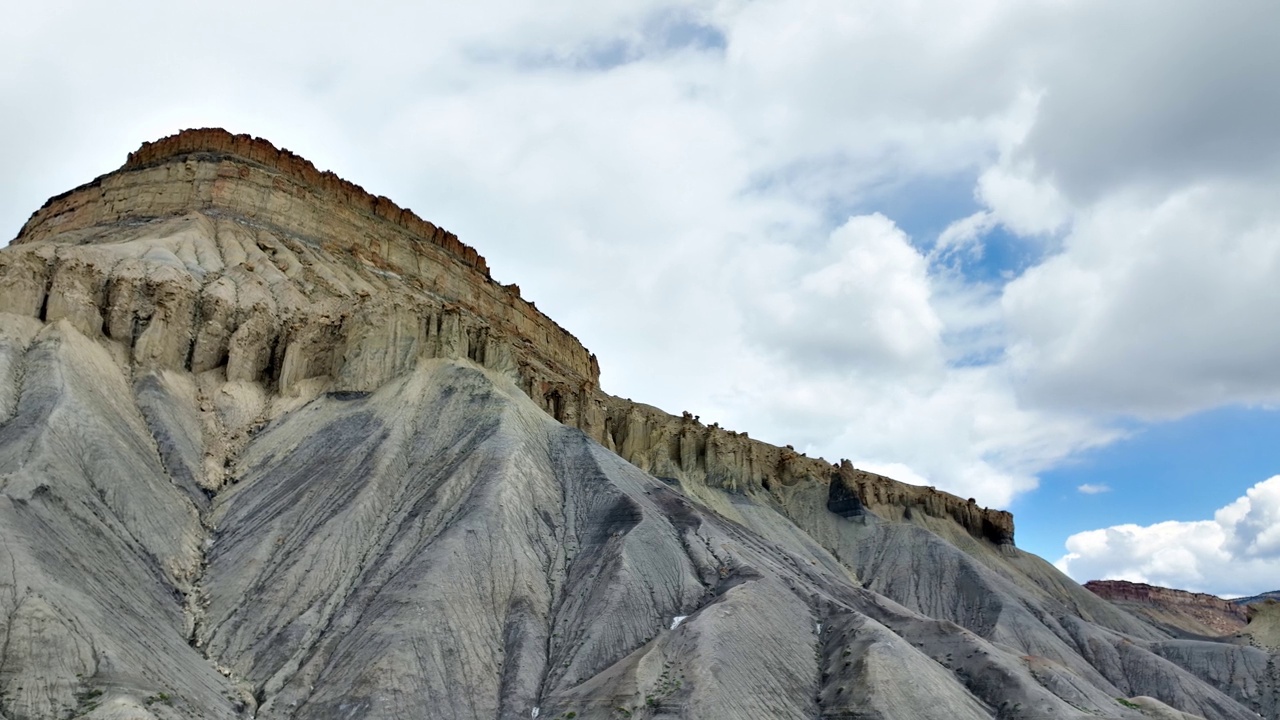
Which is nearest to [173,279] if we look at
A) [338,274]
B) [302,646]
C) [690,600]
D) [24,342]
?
[24,342]

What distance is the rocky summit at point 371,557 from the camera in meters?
27.8

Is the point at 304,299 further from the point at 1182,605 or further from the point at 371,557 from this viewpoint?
the point at 1182,605

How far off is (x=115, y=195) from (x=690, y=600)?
5620 cm

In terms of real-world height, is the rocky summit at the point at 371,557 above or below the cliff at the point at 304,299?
below

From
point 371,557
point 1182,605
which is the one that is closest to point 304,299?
point 371,557

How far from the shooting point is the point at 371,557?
34.6 m

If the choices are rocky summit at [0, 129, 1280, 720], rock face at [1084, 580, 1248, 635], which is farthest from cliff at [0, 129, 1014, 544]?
rock face at [1084, 580, 1248, 635]

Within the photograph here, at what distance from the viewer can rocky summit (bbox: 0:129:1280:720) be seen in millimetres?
27844

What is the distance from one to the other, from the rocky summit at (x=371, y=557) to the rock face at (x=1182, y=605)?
55.0 meters

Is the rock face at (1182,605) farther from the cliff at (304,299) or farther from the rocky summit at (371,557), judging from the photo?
the rocky summit at (371,557)

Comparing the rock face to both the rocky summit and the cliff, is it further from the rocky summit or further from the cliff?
the rocky summit

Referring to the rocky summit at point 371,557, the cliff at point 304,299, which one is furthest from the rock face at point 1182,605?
the rocky summit at point 371,557

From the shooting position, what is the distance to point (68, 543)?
2809cm

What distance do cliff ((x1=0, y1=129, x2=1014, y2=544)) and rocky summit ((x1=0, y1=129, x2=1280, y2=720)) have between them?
24 centimetres
